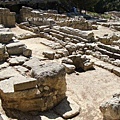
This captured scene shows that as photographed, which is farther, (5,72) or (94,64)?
(94,64)

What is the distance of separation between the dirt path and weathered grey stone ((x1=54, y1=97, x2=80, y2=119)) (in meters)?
0.21

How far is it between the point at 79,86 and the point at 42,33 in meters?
9.48

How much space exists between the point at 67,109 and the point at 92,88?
2.13m

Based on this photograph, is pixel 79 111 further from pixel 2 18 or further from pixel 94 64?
pixel 2 18

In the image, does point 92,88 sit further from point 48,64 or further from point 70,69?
point 48,64

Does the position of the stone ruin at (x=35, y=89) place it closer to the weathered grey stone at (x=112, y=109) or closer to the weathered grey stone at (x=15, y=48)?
the weathered grey stone at (x=112, y=109)

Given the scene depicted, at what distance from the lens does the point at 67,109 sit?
9.52m

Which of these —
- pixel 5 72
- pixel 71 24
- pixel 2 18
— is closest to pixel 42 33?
pixel 71 24

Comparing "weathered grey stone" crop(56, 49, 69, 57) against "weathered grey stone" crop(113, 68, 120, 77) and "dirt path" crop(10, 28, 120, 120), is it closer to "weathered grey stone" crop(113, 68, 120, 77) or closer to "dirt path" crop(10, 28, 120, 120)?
"dirt path" crop(10, 28, 120, 120)

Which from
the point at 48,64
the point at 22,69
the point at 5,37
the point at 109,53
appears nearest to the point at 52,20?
the point at 109,53

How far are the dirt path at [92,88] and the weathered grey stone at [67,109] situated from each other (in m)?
0.21

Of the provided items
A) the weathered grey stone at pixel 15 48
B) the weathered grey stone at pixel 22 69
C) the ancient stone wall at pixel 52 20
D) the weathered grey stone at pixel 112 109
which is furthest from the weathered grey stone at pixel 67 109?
the ancient stone wall at pixel 52 20

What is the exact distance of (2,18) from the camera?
80.1 ft

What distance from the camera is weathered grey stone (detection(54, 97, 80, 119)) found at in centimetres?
923
